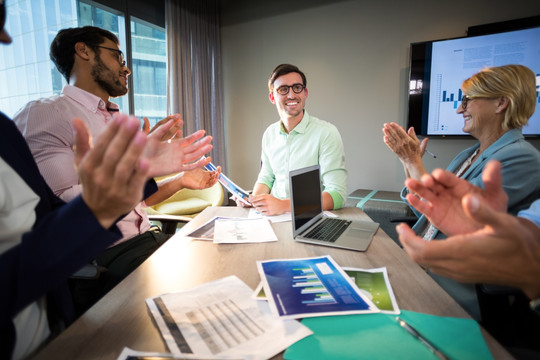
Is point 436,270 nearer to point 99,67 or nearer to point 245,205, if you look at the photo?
point 245,205

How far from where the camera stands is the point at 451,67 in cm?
292

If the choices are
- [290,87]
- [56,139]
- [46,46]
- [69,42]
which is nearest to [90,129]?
[56,139]

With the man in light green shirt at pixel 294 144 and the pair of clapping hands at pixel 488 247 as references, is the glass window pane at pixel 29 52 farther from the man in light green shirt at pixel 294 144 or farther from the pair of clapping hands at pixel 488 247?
the pair of clapping hands at pixel 488 247

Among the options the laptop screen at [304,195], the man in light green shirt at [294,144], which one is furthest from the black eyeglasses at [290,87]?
the laptop screen at [304,195]

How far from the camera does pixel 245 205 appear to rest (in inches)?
69.2

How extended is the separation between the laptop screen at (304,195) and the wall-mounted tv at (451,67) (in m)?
2.24

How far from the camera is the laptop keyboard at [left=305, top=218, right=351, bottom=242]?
47.5 inches

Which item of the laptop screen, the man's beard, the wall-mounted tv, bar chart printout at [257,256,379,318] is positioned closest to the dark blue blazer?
bar chart printout at [257,256,379,318]

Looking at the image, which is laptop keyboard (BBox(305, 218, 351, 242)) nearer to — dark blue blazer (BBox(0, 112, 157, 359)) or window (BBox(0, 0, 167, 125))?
dark blue blazer (BBox(0, 112, 157, 359))

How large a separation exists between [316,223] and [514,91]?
112cm

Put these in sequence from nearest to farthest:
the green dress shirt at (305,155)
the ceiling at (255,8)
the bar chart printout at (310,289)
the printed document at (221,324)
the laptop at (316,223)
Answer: the printed document at (221,324) < the bar chart printout at (310,289) < the laptop at (316,223) < the green dress shirt at (305,155) < the ceiling at (255,8)

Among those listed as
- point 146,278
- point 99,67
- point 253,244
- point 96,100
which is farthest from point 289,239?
point 99,67

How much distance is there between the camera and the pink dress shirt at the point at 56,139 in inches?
49.3

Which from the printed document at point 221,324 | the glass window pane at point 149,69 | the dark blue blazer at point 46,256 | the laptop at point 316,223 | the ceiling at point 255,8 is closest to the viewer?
the dark blue blazer at point 46,256
